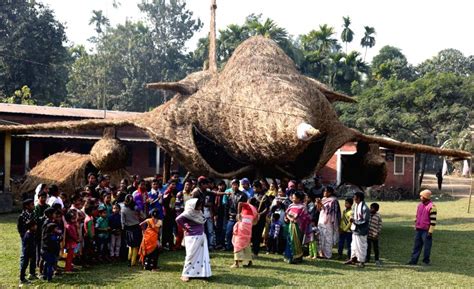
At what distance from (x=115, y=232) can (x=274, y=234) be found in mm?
3070

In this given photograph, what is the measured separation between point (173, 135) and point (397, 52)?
1906 inches

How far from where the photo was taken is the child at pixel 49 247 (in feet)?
24.6

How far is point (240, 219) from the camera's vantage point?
9172 millimetres

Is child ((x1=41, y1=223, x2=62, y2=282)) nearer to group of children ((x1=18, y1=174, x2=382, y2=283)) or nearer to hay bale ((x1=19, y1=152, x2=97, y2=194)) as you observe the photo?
group of children ((x1=18, y1=174, x2=382, y2=283))

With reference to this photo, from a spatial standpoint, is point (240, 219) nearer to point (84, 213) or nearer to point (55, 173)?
point (84, 213)

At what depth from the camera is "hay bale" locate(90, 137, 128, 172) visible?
1463 centimetres

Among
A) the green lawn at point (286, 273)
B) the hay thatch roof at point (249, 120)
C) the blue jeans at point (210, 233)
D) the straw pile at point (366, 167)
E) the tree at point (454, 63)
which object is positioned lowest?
the green lawn at point (286, 273)

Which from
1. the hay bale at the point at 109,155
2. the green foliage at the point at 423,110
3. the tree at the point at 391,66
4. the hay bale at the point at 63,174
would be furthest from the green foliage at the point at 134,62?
the hay bale at the point at 109,155

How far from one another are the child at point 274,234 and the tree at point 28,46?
31.1m

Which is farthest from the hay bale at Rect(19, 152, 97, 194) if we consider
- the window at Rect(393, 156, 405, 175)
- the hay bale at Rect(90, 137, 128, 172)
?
the window at Rect(393, 156, 405, 175)

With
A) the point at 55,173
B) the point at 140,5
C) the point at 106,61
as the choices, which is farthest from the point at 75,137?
the point at 140,5

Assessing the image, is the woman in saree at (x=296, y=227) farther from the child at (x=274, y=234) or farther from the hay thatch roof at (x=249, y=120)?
the hay thatch roof at (x=249, y=120)

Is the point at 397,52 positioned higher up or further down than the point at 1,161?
higher up

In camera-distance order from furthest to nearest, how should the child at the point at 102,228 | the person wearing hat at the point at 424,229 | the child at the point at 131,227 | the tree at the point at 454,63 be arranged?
the tree at the point at 454,63 < the person wearing hat at the point at 424,229 < the child at the point at 102,228 < the child at the point at 131,227
